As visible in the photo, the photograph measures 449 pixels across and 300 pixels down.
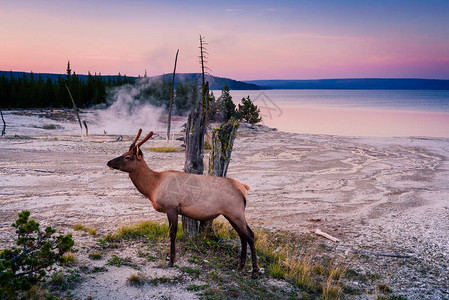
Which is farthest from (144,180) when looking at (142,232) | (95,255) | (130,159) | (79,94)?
(79,94)

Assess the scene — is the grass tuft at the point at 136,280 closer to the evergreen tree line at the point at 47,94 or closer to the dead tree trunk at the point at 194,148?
the dead tree trunk at the point at 194,148

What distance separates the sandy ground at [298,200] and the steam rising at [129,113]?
17476 mm

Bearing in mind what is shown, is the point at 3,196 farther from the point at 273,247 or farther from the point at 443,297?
the point at 443,297

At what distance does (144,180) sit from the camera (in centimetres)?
509

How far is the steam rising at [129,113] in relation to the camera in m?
39.9

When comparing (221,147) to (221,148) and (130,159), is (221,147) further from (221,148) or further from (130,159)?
(130,159)

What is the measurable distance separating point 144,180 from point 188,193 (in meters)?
0.68

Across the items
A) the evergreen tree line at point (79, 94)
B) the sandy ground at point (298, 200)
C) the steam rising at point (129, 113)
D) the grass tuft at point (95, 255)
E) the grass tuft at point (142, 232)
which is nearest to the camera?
the grass tuft at point (95, 255)

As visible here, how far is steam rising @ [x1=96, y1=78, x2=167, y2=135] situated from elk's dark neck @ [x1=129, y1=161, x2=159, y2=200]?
1259 inches

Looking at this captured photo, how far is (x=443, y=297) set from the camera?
5.70 metres

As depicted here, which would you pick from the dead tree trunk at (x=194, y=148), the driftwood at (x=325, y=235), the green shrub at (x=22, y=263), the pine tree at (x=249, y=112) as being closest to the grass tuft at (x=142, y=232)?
the dead tree trunk at (x=194, y=148)

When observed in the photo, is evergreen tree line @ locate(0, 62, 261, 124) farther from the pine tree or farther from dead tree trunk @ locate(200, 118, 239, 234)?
dead tree trunk @ locate(200, 118, 239, 234)

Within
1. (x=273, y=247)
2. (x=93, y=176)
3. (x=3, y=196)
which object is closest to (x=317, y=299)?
(x=273, y=247)

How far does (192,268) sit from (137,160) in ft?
6.65
